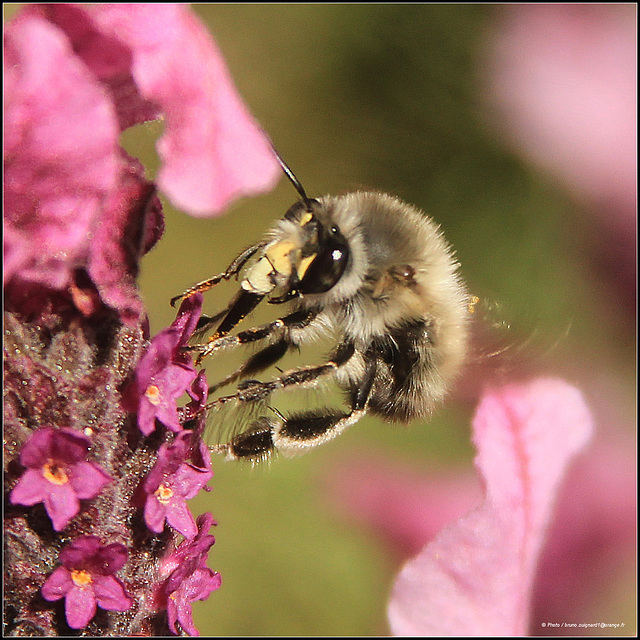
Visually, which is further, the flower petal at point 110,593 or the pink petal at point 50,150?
the flower petal at point 110,593

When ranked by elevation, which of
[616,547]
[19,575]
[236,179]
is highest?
[236,179]

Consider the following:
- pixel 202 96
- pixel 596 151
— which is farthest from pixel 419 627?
pixel 596 151

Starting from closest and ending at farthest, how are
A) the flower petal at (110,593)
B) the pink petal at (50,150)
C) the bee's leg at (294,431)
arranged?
the pink petal at (50,150)
the flower petal at (110,593)
the bee's leg at (294,431)

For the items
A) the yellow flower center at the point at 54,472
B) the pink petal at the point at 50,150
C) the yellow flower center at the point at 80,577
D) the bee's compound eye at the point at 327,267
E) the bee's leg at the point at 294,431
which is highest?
the pink petal at the point at 50,150

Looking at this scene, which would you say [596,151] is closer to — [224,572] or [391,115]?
[391,115]

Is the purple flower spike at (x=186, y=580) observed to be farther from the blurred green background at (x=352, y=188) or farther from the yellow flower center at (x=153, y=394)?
the blurred green background at (x=352, y=188)

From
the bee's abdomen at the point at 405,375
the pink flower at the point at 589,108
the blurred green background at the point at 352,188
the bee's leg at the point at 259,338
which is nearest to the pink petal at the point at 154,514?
the bee's leg at the point at 259,338

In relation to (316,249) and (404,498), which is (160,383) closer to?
(316,249)

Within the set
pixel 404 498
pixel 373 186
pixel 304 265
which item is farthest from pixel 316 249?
pixel 404 498
